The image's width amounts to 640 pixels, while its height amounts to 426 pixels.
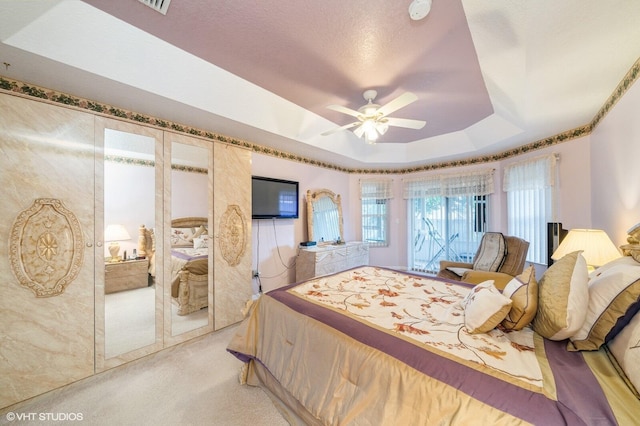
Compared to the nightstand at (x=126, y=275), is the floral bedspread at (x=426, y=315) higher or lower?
lower

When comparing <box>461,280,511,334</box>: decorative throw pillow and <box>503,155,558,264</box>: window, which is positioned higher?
<box>503,155,558,264</box>: window

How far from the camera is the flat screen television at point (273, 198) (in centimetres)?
326

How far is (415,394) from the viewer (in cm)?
93

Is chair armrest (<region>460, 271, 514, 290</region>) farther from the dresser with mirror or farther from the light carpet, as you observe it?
the light carpet

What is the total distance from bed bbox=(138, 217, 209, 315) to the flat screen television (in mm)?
841

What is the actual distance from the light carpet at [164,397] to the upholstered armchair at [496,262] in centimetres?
255

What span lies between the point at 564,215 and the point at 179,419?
4569 mm

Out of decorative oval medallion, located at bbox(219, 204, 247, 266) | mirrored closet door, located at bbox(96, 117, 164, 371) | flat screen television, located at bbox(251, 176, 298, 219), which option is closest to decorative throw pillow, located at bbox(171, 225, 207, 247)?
mirrored closet door, located at bbox(96, 117, 164, 371)

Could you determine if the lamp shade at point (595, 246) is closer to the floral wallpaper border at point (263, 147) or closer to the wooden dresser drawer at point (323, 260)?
the floral wallpaper border at point (263, 147)

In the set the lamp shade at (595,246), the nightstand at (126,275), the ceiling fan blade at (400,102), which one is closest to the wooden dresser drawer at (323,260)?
the nightstand at (126,275)

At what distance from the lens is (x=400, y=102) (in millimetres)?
1937

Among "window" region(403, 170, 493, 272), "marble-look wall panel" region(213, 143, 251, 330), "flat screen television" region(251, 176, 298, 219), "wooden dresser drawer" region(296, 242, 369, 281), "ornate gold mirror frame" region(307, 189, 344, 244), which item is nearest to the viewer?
"marble-look wall panel" region(213, 143, 251, 330)

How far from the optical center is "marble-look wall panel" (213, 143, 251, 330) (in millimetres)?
2621

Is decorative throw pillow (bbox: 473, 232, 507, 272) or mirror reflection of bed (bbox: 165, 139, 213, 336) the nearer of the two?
mirror reflection of bed (bbox: 165, 139, 213, 336)
